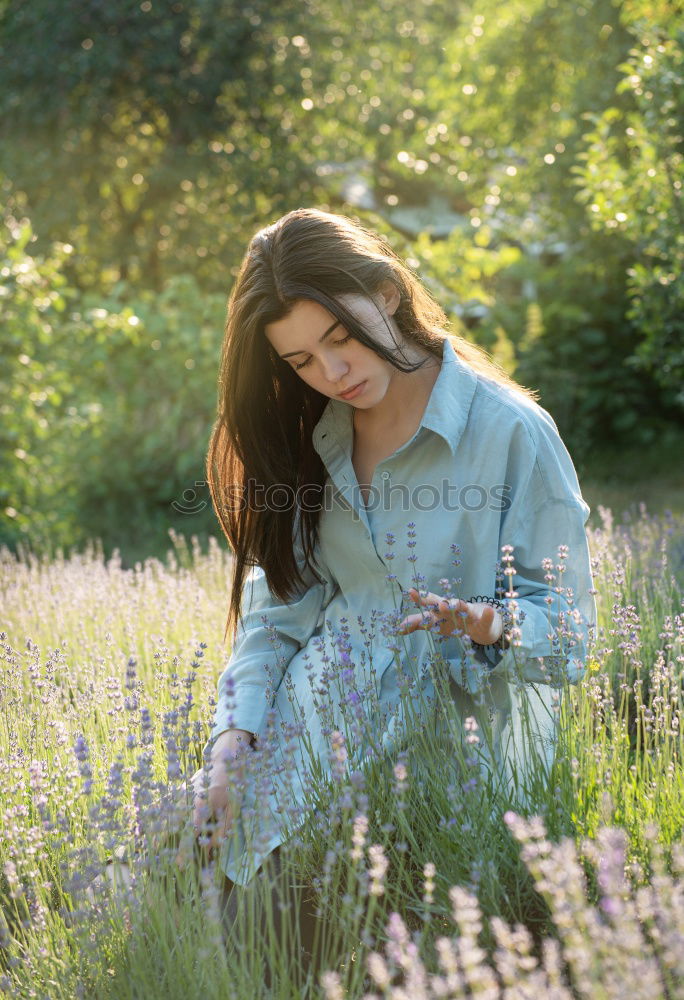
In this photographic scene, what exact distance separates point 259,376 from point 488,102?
8302mm

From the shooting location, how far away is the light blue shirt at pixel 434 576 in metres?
2.20

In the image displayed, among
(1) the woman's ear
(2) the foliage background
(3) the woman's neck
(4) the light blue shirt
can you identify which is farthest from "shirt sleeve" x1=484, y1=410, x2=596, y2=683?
(2) the foliage background

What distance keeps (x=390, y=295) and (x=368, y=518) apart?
551 millimetres

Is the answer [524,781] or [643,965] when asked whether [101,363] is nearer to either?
[524,781]

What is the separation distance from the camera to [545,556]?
2361 mm

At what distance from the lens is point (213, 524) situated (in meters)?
8.00

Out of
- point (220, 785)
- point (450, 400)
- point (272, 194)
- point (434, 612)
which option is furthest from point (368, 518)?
point (272, 194)

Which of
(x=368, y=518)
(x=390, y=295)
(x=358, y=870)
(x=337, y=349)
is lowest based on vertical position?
(x=358, y=870)

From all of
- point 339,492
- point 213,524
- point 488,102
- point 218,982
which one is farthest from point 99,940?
point 488,102

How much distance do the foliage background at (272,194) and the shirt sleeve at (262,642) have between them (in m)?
3.70

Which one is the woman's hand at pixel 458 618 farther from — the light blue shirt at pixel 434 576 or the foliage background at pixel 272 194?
the foliage background at pixel 272 194

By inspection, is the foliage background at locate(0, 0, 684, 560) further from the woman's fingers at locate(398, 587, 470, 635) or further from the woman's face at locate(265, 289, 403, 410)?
the woman's fingers at locate(398, 587, 470, 635)

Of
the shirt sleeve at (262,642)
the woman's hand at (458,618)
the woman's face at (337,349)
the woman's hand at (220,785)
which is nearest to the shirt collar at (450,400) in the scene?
the woman's face at (337,349)

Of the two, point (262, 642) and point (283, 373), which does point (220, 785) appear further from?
point (283, 373)
